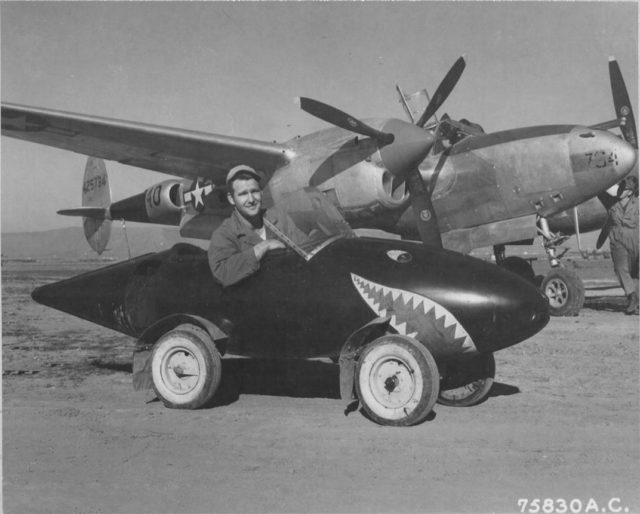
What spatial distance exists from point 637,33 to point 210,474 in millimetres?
5627

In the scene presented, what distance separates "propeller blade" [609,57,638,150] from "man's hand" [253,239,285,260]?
9854 mm

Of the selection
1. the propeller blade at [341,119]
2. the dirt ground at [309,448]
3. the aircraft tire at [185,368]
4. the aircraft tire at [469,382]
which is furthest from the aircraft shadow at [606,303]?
the aircraft tire at [185,368]

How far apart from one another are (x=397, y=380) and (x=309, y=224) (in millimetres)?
1451

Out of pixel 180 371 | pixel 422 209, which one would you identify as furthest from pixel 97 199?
pixel 180 371

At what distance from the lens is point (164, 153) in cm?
1186

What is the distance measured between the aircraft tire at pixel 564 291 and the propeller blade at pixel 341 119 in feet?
13.5

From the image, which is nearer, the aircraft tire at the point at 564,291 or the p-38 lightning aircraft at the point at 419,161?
the p-38 lightning aircraft at the point at 419,161

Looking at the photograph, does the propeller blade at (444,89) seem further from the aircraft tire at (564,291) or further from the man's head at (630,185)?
the man's head at (630,185)

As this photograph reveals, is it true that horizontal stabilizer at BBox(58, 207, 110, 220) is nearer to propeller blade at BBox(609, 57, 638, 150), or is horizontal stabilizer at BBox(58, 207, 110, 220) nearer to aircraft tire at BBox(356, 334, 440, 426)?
propeller blade at BBox(609, 57, 638, 150)

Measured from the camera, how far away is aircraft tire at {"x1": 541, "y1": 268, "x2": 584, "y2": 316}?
11258mm

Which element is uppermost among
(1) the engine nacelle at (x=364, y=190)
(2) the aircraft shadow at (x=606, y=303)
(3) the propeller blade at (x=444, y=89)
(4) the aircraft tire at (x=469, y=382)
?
(3) the propeller blade at (x=444, y=89)

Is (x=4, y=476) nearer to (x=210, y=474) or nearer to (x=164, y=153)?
(x=210, y=474)

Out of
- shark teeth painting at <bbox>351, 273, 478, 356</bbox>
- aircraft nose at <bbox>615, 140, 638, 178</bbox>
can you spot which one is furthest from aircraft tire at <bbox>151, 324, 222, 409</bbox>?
aircraft nose at <bbox>615, 140, 638, 178</bbox>

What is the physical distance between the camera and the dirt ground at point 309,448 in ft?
10.9
